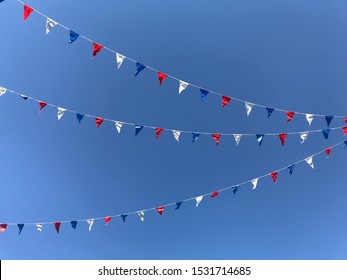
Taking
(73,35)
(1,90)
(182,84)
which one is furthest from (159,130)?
(1,90)

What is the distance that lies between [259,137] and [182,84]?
67.0 inches

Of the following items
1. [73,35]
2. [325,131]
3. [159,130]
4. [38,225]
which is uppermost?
[73,35]

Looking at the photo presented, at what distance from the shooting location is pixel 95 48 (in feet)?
19.4

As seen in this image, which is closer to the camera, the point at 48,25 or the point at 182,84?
the point at 48,25

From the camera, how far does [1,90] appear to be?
625cm

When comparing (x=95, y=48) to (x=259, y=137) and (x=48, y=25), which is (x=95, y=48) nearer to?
(x=48, y=25)

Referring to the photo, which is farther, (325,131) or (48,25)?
(325,131)
